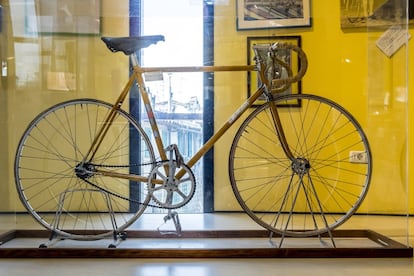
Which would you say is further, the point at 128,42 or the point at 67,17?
the point at 67,17

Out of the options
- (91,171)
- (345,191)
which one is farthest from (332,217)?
(91,171)

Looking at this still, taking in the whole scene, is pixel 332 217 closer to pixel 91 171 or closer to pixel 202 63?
pixel 202 63

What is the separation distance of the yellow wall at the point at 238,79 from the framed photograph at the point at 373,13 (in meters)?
0.06

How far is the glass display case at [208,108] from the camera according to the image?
99.3 inches

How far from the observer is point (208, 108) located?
9.20 ft

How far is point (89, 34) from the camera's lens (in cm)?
279

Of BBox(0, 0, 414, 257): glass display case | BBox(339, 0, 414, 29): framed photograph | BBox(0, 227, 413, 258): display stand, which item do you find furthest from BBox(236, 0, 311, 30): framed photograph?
BBox(0, 227, 413, 258): display stand

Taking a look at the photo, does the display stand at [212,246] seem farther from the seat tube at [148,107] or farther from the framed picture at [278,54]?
the framed picture at [278,54]

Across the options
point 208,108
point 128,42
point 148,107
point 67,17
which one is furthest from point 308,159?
point 67,17

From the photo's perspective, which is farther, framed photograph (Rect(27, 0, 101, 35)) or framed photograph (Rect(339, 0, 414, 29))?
framed photograph (Rect(27, 0, 101, 35))

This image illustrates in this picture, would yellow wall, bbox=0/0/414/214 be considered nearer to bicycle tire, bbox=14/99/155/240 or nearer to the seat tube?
bicycle tire, bbox=14/99/155/240

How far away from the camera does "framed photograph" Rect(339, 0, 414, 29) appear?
2.40 m

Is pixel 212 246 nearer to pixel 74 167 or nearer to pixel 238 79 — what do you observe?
pixel 74 167

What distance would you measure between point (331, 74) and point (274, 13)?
64cm
